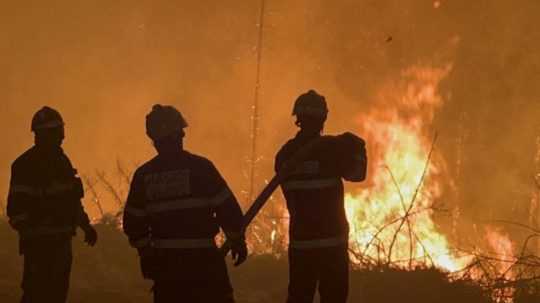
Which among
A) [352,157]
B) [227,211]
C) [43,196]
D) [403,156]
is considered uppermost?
[352,157]

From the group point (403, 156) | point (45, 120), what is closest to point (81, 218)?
point (45, 120)

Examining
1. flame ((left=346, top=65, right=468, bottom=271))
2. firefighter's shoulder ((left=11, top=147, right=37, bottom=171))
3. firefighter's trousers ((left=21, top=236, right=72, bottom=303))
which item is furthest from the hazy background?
firefighter's shoulder ((left=11, top=147, right=37, bottom=171))

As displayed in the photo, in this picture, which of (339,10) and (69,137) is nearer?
(339,10)

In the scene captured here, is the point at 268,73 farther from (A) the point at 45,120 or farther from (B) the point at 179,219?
(B) the point at 179,219

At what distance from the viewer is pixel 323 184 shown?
6059 mm

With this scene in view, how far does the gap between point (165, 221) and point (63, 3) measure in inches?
1033

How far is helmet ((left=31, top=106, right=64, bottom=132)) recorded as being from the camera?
688cm

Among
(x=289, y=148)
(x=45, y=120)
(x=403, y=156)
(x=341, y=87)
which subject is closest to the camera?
(x=289, y=148)

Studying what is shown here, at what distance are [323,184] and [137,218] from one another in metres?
1.35

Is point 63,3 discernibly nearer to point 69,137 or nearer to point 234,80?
point 69,137

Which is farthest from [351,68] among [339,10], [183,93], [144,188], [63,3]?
[144,188]

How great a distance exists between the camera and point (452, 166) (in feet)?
84.4

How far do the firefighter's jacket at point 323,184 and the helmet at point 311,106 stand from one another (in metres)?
0.18

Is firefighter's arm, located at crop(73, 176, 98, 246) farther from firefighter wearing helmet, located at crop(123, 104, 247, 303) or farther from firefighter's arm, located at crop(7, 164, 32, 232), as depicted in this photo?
firefighter wearing helmet, located at crop(123, 104, 247, 303)
